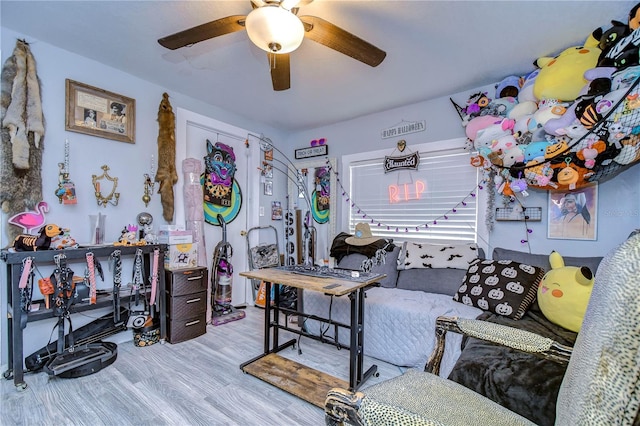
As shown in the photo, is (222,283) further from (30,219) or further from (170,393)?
(30,219)

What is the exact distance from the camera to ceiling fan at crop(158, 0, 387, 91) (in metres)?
1.41

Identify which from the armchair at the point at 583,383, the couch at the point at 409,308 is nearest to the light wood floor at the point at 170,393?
the couch at the point at 409,308

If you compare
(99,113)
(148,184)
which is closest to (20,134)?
(99,113)

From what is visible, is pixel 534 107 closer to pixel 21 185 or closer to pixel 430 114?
pixel 430 114

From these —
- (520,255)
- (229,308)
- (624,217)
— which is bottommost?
(229,308)

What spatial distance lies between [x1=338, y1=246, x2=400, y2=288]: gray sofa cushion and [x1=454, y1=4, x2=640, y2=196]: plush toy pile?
1.24 m

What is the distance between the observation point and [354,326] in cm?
188

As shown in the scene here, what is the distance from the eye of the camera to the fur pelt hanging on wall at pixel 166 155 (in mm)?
2891

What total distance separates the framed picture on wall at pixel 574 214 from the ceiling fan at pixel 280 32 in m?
2.06

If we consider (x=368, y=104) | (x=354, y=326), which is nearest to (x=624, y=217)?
(x=354, y=326)

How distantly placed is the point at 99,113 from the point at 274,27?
6.86 feet

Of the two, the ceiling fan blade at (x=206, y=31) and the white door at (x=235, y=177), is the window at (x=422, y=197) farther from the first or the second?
the ceiling fan blade at (x=206, y=31)

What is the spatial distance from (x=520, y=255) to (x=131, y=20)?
3.58 metres

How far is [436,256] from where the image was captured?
280 centimetres
